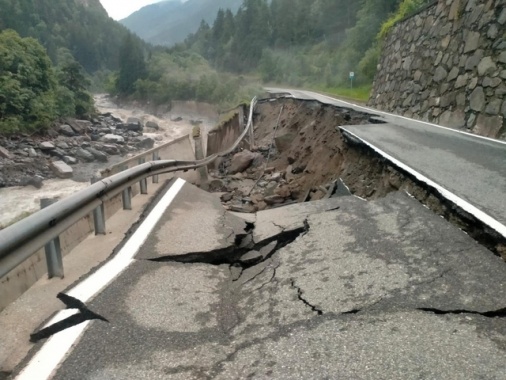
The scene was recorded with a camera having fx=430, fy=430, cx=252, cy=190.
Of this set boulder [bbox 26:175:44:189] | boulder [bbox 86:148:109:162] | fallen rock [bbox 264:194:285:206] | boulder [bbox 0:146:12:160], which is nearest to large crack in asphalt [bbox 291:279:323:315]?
fallen rock [bbox 264:194:285:206]

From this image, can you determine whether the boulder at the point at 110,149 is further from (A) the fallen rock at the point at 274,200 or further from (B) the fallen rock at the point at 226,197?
(A) the fallen rock at the point at 274,200

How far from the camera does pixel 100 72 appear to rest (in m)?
124

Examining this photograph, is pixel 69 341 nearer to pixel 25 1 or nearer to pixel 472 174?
pixel 472 174

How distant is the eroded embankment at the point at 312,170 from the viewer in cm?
462

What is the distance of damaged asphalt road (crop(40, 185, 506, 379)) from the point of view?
217 centimetres

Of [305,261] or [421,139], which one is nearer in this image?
[305,261]

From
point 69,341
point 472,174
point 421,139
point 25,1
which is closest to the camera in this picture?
point 69,341

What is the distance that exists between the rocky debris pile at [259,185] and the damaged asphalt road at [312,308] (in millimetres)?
3530

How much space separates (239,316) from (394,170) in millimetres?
3809

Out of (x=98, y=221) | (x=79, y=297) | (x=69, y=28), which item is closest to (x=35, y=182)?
(x=98, y=221)

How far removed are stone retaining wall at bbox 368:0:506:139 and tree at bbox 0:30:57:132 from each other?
1098 inches

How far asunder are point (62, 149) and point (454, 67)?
29.0m

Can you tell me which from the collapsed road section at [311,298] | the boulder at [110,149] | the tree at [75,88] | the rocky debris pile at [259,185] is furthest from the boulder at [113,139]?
the collapsed road section at [311,298]

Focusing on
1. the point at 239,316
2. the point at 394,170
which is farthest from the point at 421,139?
the point at 239,316
